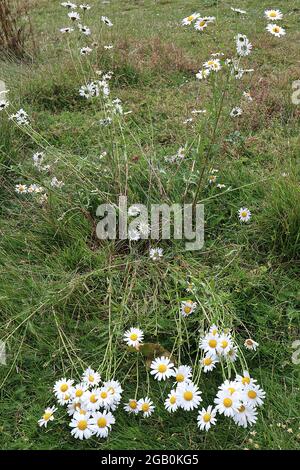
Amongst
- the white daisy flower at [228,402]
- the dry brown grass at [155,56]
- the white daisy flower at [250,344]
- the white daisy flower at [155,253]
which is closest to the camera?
the white daisy flower at [228,402]

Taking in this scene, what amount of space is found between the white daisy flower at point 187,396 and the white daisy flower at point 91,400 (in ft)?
0.90

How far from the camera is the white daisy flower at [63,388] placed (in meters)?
1.76

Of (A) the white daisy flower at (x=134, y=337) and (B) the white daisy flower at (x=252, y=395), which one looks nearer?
(B) the white daisy flower at (x=252, y=395)

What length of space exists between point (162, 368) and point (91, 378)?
26 cm

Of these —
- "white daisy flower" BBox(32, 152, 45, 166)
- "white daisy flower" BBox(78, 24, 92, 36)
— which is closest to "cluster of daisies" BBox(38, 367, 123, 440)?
"white daisy flower" BBox(32, 152, 45, 166)

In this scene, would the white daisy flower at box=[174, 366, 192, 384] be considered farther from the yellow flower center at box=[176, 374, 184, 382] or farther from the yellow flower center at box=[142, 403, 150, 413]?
the yellow flower center at box=[142, 403, 150, 413]

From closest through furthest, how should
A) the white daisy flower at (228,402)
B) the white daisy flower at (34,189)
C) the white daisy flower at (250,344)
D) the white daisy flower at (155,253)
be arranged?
the white daisy flower at (228,402) < the white daisy flower at (250,344) < the white daisy flower at (155,253) < the white daisy flower at (34,189)

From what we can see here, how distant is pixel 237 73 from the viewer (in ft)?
7.42

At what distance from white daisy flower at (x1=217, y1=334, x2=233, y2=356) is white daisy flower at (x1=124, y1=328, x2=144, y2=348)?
0.32 metres

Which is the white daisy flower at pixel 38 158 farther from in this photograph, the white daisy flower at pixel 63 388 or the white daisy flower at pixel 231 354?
the white daisy flower at pixel 231 354

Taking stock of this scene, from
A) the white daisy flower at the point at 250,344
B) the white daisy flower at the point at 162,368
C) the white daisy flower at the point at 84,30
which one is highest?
the white daisy flower at the point at 84,30

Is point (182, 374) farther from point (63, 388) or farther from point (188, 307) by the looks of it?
point (63, 388)

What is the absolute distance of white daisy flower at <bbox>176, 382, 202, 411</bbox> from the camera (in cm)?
170

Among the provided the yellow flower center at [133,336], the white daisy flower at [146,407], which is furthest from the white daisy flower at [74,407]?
the yellow flower center at [133,336]
